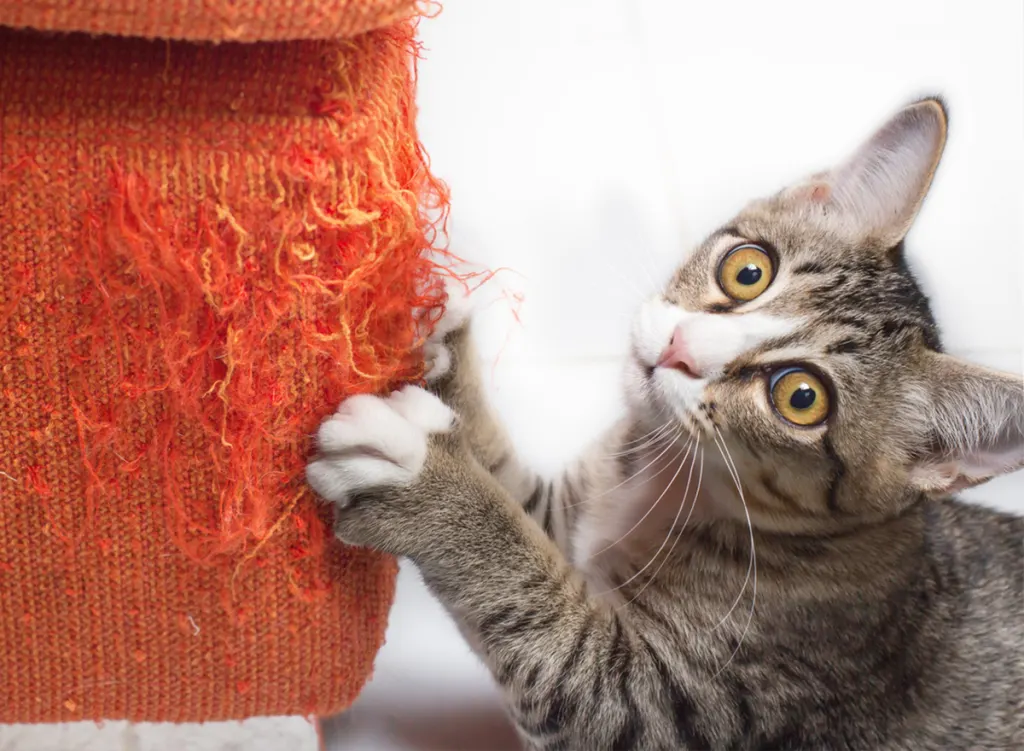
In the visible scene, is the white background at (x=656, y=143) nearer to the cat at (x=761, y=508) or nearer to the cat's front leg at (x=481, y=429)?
the cat's front leg at (x=481, y=429)

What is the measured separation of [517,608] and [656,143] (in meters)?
0.86

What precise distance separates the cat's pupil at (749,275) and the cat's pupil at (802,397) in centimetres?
14

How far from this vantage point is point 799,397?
0.88 m

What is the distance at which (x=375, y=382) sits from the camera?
85 cm

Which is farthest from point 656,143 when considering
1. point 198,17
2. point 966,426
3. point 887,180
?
point 198,17

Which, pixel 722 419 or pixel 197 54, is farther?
pixel 722 419

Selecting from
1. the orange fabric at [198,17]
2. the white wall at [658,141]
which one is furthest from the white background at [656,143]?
the orange fabric at [198,17]

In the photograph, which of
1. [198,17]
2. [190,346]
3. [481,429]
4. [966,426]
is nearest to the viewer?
[198,17]

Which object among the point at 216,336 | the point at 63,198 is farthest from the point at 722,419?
the point at 63,198

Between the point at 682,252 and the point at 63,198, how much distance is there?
0.96 meters

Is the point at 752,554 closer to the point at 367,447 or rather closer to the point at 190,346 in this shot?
the point at 367,447

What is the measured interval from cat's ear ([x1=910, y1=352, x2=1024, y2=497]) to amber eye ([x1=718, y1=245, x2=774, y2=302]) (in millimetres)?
193

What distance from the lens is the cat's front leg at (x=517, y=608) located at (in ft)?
2.84

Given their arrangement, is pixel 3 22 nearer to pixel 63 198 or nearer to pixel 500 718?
pixel 63 198
